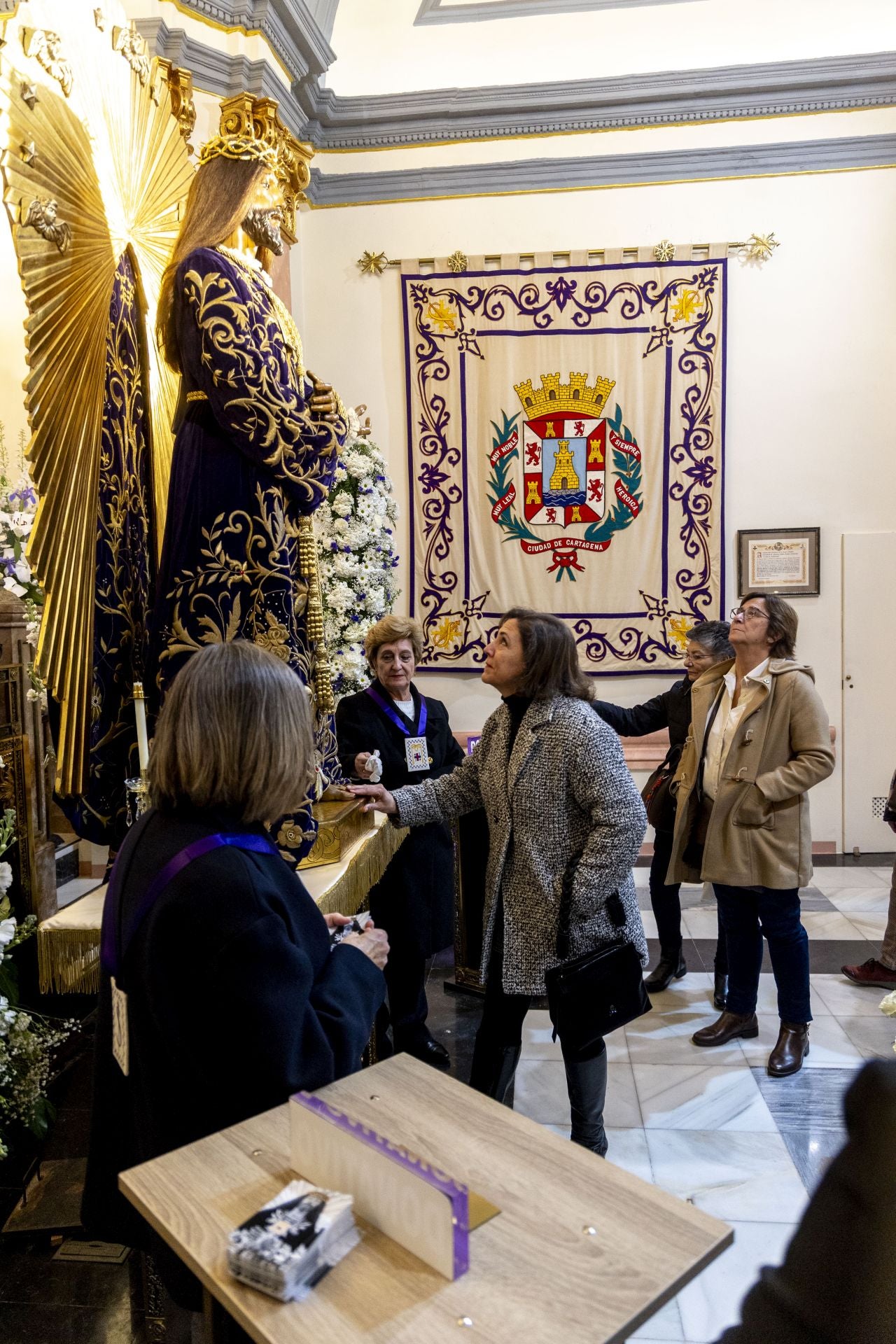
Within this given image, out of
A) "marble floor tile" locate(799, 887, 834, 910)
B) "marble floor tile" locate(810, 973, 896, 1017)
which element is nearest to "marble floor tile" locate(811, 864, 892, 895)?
"marble floor tile" locate(799, 887, 834, 910)

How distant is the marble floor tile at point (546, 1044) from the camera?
367cm

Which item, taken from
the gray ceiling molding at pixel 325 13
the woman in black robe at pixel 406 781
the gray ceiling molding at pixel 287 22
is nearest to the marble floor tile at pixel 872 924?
the woman in black robe at pixel 406 781

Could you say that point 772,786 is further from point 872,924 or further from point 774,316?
point 774,316

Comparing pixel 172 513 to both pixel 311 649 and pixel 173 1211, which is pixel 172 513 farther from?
pixel 173 1211

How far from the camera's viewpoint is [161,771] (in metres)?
1.48

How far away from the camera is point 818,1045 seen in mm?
3703

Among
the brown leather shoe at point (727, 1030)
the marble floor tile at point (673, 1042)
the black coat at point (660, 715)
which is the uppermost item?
the black coat at point (660, 715)

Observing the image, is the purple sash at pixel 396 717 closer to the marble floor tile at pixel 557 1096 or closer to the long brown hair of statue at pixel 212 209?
the marble floor tile at pixel 557 1096

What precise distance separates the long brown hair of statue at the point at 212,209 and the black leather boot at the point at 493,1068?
2045mm

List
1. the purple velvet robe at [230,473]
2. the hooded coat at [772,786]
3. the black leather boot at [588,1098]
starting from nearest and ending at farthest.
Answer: the purple velvet robe at [230,473] < the black leather boot at [588,1098] < the hooded coat at [772,786]

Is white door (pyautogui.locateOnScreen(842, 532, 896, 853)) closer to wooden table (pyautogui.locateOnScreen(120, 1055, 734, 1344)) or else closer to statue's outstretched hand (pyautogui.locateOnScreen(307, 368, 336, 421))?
statue's outstretched hand (pyautogui.locateOnScreen(307, 368, 336, 421))

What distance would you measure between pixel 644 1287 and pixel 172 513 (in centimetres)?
198

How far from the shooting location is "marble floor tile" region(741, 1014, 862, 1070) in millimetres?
3559

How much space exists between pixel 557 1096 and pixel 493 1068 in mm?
820
